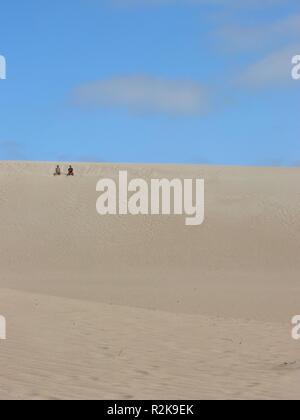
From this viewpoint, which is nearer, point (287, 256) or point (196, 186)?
point (287, 256)

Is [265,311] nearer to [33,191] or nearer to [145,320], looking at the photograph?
[145,320]

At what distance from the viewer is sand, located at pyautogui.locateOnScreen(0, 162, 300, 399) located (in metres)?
8.18

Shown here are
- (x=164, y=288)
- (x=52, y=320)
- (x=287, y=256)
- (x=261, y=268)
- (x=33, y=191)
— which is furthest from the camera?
(x=33, y=191)

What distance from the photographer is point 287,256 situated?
92.0 ft

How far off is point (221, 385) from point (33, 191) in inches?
1183

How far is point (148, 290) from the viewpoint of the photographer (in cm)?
2111

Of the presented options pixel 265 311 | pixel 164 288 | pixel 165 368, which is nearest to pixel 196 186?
pixel 164 288

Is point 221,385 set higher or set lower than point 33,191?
lower

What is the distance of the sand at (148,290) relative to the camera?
818 cm
